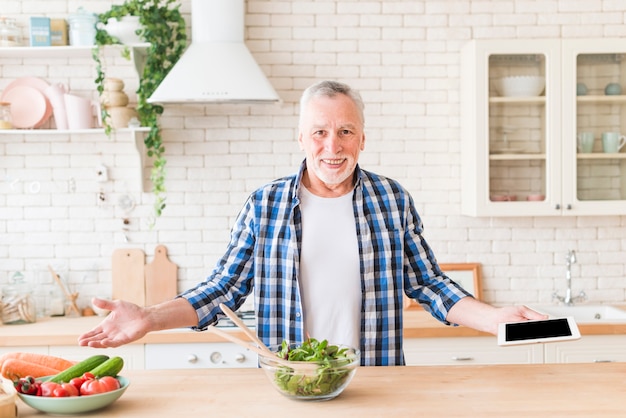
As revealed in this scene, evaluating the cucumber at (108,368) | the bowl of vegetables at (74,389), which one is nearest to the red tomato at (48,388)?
the bowl of vegetables at (74,389)

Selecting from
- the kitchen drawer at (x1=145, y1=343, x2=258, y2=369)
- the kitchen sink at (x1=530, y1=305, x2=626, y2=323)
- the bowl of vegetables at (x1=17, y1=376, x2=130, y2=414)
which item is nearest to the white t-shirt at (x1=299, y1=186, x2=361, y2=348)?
the bowl of vegetables at (x1=17, y1=376, x2=130, y2=414)

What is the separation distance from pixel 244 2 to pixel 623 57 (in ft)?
6.63

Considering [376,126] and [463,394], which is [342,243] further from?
[376,126]

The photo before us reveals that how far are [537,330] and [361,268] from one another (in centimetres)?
72

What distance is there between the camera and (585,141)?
4152 mm

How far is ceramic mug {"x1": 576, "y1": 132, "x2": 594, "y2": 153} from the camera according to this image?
4.15 m

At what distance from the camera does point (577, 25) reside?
14.6 ft

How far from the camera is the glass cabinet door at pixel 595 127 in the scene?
4129 millimetres

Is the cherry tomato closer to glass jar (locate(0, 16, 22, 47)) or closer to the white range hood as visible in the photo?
the white range hood

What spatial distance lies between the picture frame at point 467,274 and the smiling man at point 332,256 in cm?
164

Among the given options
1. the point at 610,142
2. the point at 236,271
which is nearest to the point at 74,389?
the point at 236,271

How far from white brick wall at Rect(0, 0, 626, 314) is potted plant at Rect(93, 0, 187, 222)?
0.16 metres

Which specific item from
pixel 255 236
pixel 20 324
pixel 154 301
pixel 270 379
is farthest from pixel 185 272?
pixel 270 379

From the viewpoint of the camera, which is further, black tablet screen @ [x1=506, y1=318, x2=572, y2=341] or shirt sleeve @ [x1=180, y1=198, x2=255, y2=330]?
shirt sleeve @ [x1=180, y1=198, x2=255, y2=330]
